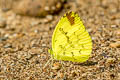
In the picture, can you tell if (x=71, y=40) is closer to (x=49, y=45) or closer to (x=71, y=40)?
(x=71, y=40)

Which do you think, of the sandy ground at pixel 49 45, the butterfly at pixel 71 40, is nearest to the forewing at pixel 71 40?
the butterfly at pixel 71 40

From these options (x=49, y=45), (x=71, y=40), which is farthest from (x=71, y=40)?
(x=49, y=45)

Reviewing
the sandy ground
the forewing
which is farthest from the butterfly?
the sandy ground

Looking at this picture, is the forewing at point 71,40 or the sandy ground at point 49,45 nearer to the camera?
the forewing at point 71,40

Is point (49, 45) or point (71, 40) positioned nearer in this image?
point (71, 40)

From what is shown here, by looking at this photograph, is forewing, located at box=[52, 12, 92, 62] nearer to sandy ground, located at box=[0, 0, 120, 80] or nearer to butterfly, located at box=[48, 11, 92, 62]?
butterfly, located at box=[48, 11, 92, 62]

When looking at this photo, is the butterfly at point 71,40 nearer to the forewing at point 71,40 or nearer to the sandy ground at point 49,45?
the forewing at point 71,40
